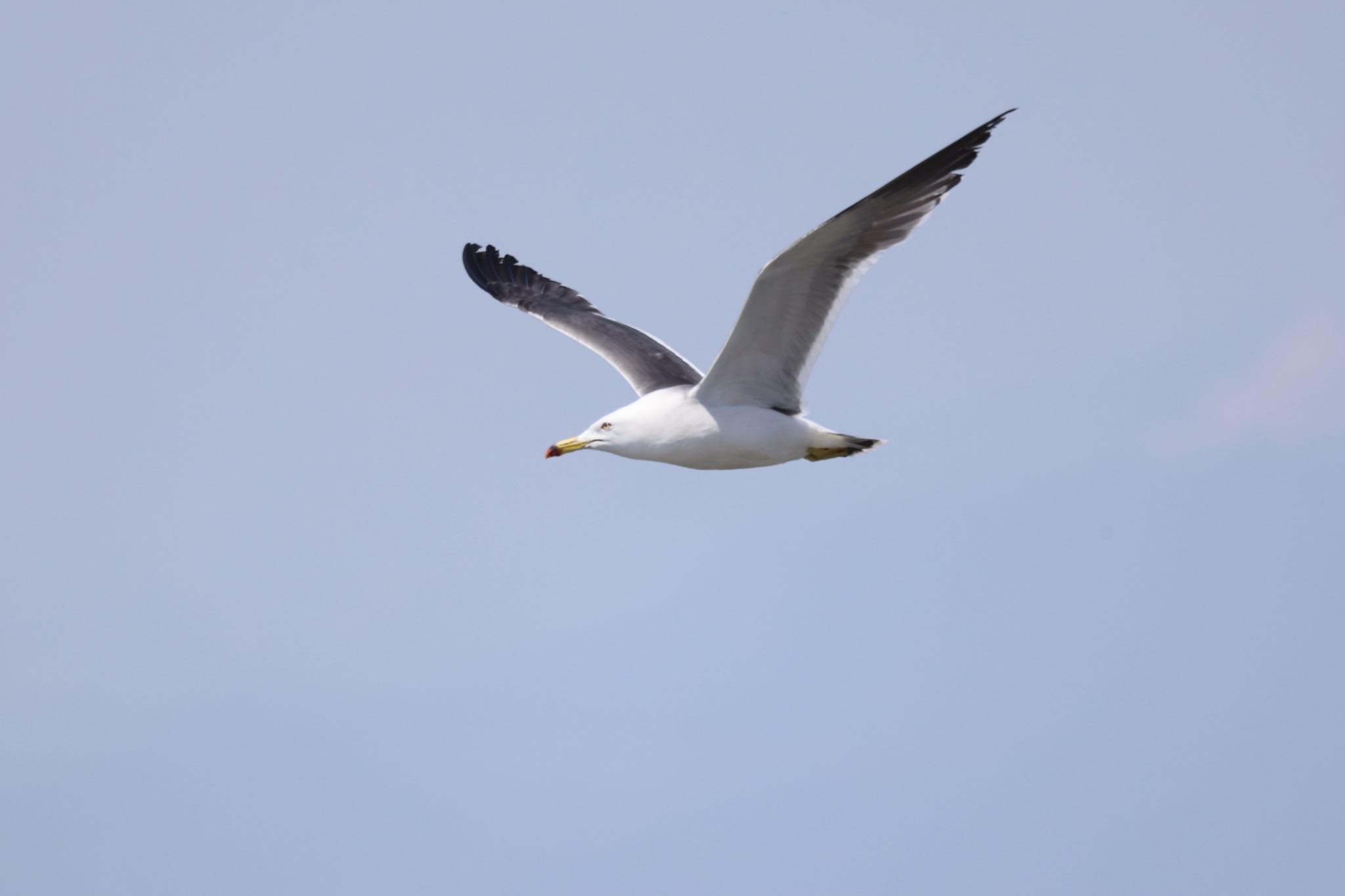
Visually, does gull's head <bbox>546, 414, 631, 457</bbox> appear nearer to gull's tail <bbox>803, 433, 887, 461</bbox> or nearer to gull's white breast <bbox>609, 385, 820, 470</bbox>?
gull's white breast <bbox>609, 385, 820, 470</bbox>

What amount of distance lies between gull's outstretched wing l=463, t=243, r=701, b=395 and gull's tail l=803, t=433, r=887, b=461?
1737mm

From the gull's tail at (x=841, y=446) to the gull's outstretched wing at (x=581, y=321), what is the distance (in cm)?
174

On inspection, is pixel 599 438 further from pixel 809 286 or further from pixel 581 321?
pixel 581 321

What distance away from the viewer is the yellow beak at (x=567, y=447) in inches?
510

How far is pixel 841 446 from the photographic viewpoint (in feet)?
41.4

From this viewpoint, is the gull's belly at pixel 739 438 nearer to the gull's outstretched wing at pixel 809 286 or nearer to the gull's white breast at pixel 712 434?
the gull's white breast at pixel 712 434

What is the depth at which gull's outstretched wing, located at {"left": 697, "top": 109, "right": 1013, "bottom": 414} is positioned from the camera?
444 inches

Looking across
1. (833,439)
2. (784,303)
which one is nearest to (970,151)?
(784,303)

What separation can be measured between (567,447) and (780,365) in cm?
187

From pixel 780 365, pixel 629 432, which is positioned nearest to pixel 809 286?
pixel 780 365

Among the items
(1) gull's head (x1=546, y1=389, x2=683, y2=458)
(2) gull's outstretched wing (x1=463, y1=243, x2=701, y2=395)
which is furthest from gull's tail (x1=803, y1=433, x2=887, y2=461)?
(2) gull's outstretched wing (x1=463, y1=243, x2=701, y2=395)

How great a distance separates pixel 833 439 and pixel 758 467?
0.64m

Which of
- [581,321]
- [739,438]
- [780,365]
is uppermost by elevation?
[581,321]

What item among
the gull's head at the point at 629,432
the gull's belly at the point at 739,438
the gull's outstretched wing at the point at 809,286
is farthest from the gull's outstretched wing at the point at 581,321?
the gull's outstretched wing at the point at 809,286
